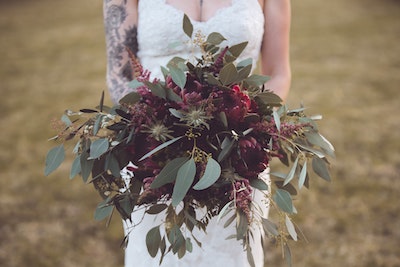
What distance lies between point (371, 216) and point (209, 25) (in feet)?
8.60

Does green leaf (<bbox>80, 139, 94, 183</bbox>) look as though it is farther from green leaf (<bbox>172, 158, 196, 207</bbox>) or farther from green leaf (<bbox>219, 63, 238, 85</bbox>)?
green leaf (<bbox>219, 63, 238, 85</bbox>)

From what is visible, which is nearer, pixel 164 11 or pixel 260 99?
pixel 260 99

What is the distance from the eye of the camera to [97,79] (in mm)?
8547

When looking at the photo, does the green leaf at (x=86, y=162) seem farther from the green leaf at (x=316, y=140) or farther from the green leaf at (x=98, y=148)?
the green leaf at (x=316, y=140)

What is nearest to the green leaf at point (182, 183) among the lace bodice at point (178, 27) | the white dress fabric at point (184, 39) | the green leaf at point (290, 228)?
the green leaf at point (290, 228)

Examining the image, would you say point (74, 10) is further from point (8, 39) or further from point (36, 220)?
point (36, 220)

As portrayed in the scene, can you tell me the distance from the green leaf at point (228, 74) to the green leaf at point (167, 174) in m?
0.27

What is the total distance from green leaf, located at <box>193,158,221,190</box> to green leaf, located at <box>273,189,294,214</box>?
0.71ft

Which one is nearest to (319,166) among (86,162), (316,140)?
(316,140)

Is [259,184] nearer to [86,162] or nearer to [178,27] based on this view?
[86,162]

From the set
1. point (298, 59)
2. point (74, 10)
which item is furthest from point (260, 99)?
point (74, 10)

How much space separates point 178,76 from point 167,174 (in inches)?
11.5

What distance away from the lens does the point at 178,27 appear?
223cm

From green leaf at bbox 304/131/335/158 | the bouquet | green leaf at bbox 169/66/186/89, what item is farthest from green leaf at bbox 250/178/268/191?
green leaf at bbox 169/66/186/89
